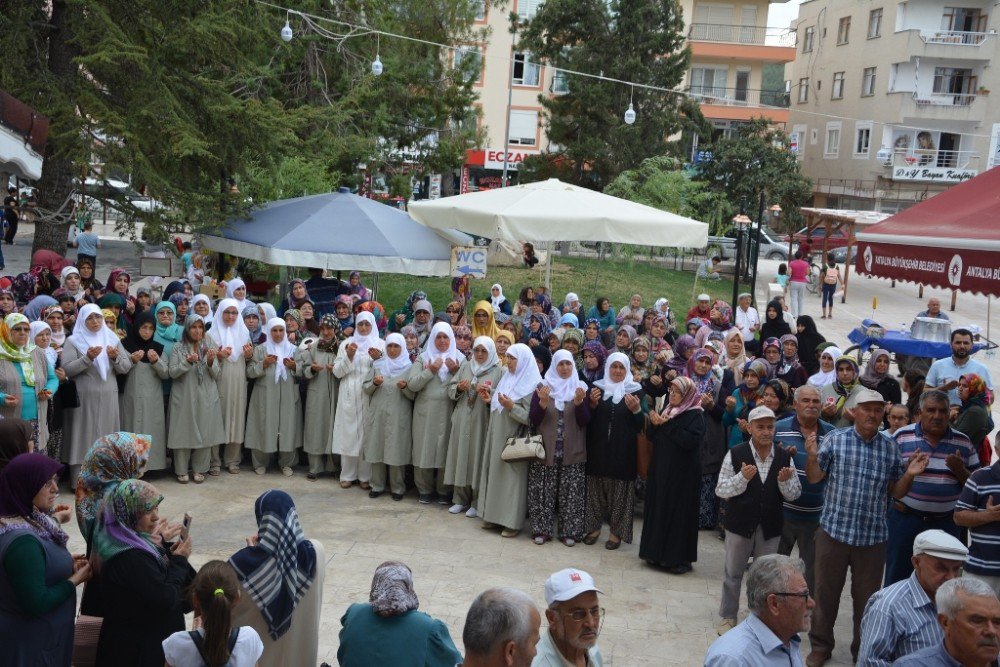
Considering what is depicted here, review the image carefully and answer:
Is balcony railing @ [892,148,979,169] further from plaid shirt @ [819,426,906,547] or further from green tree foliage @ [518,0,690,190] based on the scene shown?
plaid shirt @ [819,426,906,547]

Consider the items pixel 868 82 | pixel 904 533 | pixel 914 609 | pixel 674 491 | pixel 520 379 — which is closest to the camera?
pixel 914 609

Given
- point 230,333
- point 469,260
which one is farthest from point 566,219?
point 230,333

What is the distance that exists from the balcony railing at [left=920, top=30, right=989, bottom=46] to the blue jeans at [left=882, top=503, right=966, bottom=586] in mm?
41418

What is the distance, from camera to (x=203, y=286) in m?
14.6

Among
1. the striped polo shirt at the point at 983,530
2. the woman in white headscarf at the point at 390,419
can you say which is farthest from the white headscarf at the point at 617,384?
the striped polo shirt at the point at 983,530

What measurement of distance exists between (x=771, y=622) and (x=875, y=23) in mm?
47011

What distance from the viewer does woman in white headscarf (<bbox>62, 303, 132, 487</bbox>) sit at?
898 centimetres

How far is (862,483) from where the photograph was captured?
6207 mm

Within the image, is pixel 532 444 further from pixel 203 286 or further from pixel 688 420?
pixel 203 286

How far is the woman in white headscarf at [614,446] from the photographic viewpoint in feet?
27.8

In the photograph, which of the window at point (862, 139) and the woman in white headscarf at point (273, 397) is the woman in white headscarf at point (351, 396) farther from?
the window at point (862, 139)

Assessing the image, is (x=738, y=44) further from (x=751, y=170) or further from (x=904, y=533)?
(x=904, y=533)

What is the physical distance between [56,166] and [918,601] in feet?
43.9

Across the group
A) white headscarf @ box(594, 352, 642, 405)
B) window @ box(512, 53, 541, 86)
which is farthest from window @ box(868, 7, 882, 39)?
white headscarf @ box(594, 352, 642, 405)
